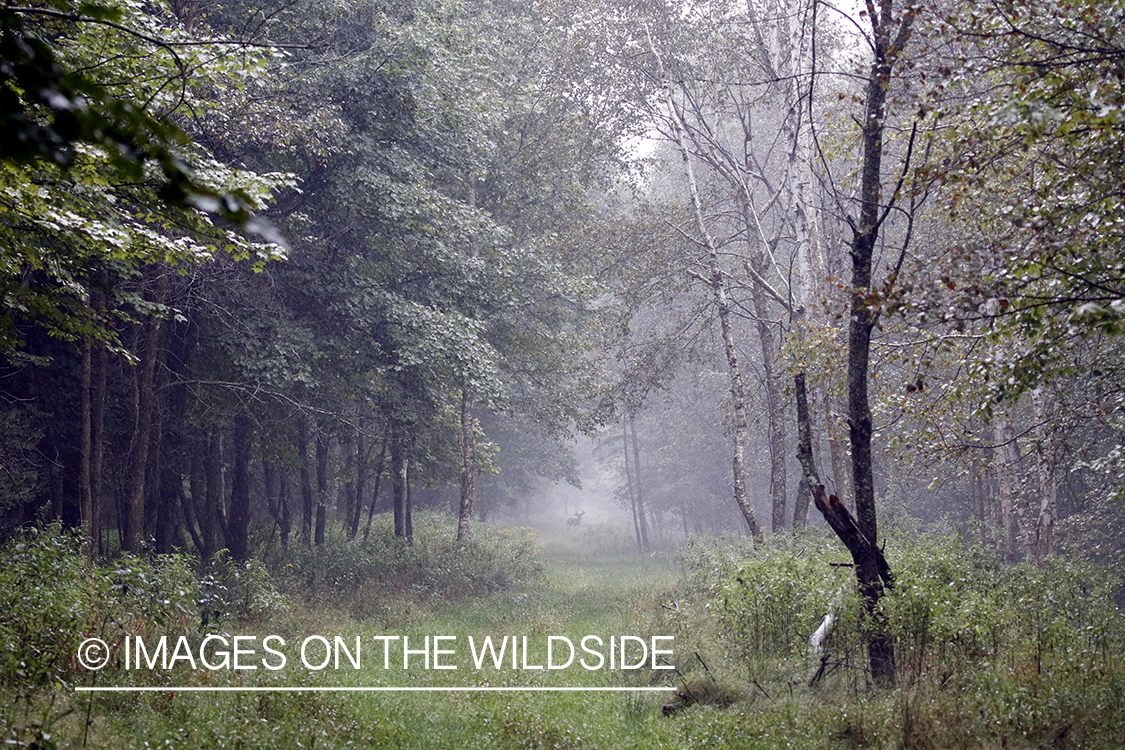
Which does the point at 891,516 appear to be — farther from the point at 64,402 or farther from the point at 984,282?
the point at 64,402

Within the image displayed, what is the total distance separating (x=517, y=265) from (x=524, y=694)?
13.5 meters

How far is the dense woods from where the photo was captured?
549 centimetres

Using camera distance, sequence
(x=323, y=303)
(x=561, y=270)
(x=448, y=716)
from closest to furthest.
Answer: (x=448, y=716), (x=323, y=303), (x=561, y=270)

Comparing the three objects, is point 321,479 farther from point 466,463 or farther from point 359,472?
point 466,463

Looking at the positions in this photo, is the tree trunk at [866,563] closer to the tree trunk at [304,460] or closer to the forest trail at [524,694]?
the forest trail at [524,694]

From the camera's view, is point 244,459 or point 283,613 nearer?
point 283,613

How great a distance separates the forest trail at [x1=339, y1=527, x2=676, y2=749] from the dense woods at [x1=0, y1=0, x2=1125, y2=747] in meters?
1.60

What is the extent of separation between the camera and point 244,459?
1603 centimetres

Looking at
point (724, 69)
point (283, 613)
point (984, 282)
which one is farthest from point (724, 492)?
point (984, 282)

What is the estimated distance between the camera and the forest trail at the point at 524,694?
22.0ft

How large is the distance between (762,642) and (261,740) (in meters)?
5.16

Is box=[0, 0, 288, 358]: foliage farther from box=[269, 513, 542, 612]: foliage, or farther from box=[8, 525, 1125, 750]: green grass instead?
box=[269, 513, 542, 612]: foliage

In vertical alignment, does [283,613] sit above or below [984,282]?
below

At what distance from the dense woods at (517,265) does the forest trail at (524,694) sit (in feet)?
5.24
